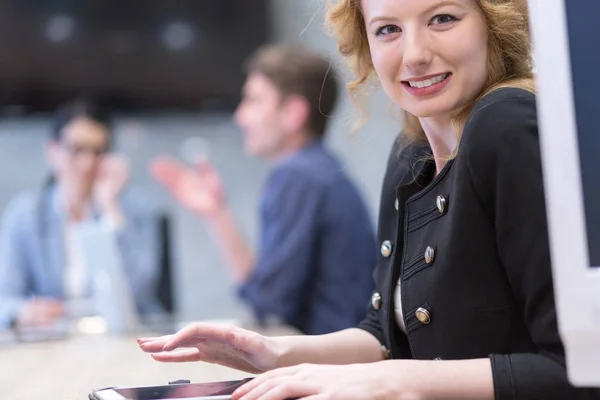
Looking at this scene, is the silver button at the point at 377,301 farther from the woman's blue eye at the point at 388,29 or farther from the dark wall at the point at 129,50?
the dark wall at the point at 129,50

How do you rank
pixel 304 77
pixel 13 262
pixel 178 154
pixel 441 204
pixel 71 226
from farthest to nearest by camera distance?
pixel 178 154, pixel 71 226, pixel 13 262, pixel 304 77, pixel 441 204

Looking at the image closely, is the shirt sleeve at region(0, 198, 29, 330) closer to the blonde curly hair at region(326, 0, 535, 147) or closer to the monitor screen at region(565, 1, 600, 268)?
the blonde curly hair at region(326, 0, 535, 147)

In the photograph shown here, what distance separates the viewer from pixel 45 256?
2.97 m

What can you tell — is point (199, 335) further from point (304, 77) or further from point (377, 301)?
point (304, 77)

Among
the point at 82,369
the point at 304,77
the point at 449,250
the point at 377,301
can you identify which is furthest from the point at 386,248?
the point at 304,77

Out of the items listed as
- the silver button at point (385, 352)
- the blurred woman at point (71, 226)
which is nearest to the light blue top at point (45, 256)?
the blurred woman at point (71, 226)

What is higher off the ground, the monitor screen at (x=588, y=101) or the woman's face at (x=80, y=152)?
the woman's face at (x=80, y=152)

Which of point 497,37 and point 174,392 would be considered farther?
point 497,37

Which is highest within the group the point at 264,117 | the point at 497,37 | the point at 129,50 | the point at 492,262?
the point at 129,50

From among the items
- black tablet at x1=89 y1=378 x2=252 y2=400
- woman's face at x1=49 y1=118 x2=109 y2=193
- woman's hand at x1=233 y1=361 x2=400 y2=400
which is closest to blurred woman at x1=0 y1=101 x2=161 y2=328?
woman's face at x1=49 y1=118 x2=109 y2=193

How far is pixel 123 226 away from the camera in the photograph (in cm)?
324

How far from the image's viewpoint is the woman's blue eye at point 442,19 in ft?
2.70

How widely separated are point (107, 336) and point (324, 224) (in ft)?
1.97

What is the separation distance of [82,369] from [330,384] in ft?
2.88
